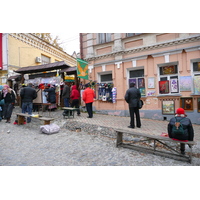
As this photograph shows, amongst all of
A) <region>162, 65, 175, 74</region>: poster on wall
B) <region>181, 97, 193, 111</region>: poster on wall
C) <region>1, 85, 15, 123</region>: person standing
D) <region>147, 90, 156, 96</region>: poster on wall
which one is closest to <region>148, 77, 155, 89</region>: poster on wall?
<region>147, 90, 156, 96</region>: poster on wall

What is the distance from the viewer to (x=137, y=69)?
385 inches

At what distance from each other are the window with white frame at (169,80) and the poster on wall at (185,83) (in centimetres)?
28

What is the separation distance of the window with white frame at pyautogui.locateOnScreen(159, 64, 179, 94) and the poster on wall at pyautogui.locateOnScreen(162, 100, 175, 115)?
1.93 ft

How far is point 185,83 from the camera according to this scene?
820cm

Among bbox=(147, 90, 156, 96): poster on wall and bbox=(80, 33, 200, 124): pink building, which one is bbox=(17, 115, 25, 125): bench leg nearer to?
bbox=(80, 33, 200, 124): pink building

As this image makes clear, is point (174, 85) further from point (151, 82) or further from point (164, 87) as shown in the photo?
point (151, 82)

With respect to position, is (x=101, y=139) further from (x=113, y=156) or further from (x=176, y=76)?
(x=176, y=76)

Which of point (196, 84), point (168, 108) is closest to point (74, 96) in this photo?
point (168, 108)

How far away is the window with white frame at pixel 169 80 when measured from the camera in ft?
28.2

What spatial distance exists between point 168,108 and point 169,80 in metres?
1.50

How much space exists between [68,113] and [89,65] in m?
4.31

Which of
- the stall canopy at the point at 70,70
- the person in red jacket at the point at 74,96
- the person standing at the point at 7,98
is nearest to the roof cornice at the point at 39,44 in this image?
the stall canopy at the point at 70,70

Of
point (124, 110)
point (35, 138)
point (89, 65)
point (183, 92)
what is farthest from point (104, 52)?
point (35, 138)

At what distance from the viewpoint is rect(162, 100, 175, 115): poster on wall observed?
856 centimetres
